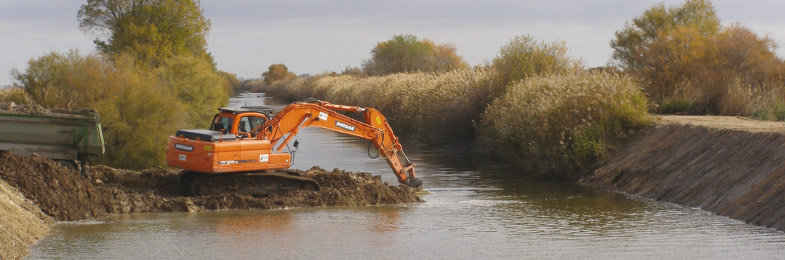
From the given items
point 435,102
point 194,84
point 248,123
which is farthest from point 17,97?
point 435,102

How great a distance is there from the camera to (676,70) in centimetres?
3462

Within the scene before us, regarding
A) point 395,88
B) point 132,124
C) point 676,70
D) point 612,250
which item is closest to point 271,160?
point 612,250

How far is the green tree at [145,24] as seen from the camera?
40.8 metres

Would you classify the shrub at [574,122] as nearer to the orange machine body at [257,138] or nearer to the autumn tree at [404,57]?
the orange machine body at [257,138]

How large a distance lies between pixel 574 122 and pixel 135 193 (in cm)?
1221

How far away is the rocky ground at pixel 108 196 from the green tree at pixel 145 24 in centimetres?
2180

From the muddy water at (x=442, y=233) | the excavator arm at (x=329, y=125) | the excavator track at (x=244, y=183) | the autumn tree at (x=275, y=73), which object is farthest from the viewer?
the autumn tree at (x=275, y=73)

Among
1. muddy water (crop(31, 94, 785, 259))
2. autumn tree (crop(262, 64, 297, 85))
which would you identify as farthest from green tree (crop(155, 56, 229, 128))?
autumn tree (crop(262, 64, 297, 85))

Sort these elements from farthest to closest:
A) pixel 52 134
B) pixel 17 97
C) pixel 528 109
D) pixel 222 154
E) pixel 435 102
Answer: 1. pixel 435 102
2. pixel 528 109
3. pixel 17 97
4. pixel 52 134
5. pixel 222 154

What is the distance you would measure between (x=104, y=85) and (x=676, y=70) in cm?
2029

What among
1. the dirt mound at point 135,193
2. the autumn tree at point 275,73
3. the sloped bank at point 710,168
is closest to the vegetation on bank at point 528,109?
the sloped bank at point 710,168

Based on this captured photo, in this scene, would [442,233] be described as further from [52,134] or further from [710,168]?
[52,134]

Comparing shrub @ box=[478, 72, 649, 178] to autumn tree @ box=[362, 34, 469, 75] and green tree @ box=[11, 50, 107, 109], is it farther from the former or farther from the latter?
autumn tree @ box=[362, 34, 469, 75]

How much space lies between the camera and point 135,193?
17891mm
